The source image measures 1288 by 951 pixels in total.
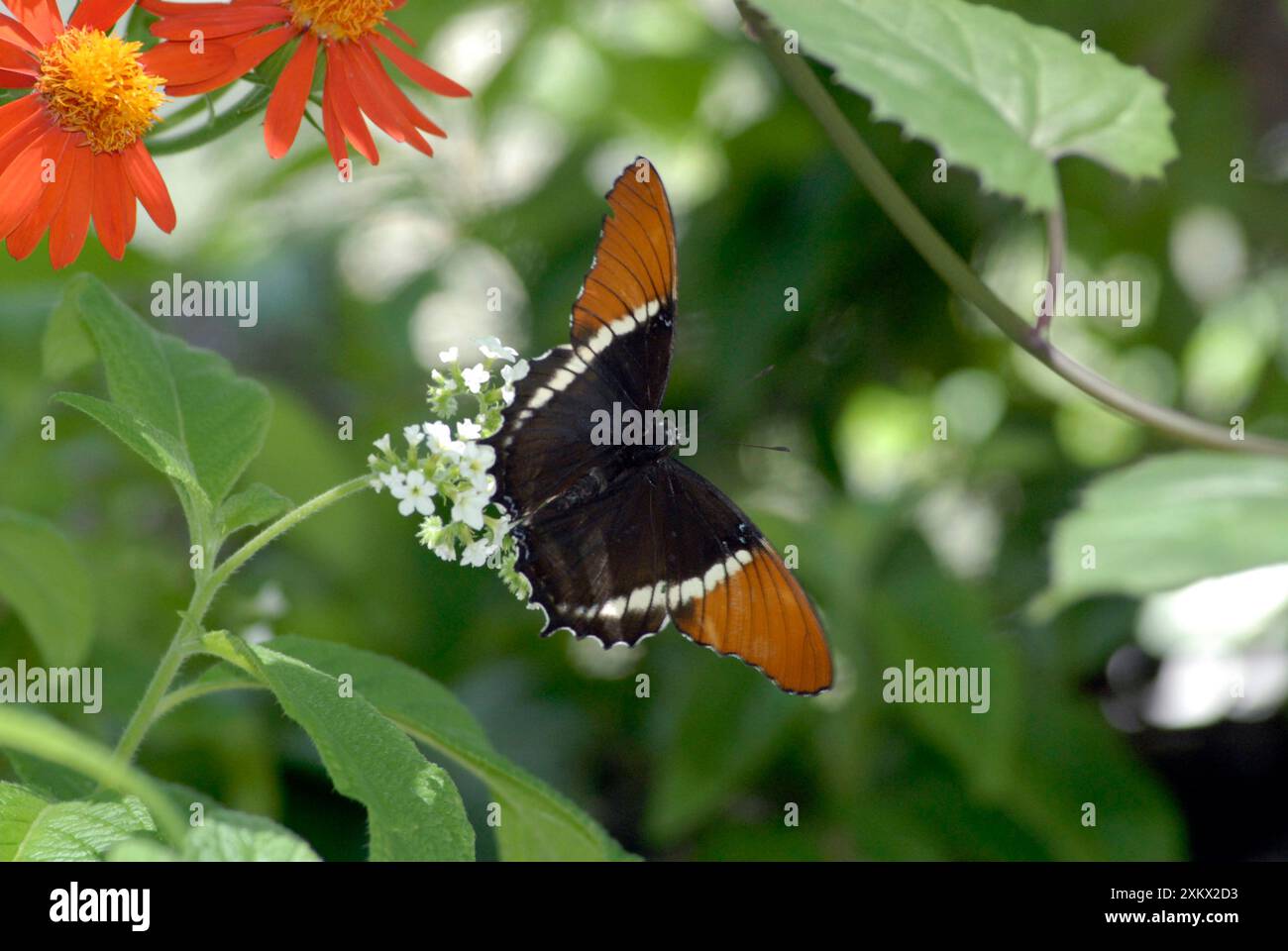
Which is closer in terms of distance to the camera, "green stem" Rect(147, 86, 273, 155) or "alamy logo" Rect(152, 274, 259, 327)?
"green stem" Rect(147, 86, 273, 155)

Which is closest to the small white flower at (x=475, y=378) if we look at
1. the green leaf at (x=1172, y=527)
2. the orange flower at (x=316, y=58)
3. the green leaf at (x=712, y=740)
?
the orange flower at (x=316, y=58)

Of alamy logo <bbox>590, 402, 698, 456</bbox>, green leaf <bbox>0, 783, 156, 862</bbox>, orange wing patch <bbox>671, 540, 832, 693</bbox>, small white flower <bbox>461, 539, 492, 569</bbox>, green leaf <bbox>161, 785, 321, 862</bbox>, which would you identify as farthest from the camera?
alamy logo <bbox>590, 402, 698, 456</bbox>

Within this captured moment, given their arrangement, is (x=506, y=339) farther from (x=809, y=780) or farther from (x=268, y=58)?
(x=268, y=58)

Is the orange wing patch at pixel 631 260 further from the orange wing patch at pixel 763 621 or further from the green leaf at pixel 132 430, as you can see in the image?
the green leaf at pixel 132 430

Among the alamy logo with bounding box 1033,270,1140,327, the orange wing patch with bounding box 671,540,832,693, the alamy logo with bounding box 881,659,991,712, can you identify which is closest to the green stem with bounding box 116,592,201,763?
the orange wing patch with bounding box 671,540,832,693

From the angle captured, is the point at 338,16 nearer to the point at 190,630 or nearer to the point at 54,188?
the point at 54,188

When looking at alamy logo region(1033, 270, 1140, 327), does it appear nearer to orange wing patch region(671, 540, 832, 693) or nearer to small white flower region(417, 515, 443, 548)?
orange wing patch region(671, 540, 832, 693)

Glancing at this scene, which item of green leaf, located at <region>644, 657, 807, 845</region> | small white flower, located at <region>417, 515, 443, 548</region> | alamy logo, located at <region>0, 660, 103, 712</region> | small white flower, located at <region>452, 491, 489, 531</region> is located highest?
small white flower, located at <region>452, 491, 489, 531</region>
